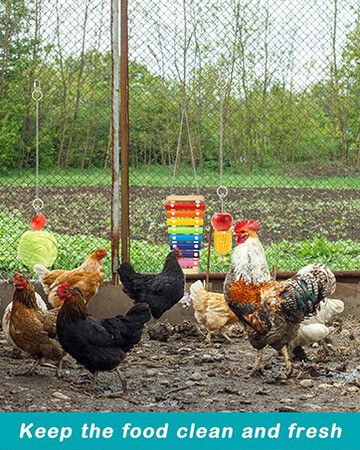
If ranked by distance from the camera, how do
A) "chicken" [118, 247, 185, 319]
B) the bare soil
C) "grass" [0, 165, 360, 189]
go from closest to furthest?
"chicken" [118, 247, 185, 319]
"grass" [0, 165, 360, 189]
the bare soil

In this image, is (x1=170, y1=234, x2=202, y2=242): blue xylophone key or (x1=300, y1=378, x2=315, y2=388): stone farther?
(x1=170, y1=234, x2=202, y2=242): blue xylophone key

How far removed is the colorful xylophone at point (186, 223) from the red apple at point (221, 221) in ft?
0.34

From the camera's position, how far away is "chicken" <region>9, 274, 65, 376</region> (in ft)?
19.2

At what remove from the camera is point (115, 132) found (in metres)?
7.53

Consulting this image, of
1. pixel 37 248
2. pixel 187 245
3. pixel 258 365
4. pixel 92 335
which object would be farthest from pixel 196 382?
pixel 37 248

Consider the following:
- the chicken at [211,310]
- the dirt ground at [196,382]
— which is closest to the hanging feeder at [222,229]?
the chicken at [211,310]

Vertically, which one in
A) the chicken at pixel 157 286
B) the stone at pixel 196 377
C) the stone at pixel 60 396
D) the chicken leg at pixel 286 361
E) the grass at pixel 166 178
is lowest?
the stone at pixel 196 377

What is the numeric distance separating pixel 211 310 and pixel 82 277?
96 cm

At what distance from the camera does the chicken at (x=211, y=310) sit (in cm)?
670

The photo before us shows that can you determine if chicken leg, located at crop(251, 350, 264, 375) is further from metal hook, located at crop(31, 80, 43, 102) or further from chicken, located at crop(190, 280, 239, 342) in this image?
metal hook, located at crop(31, 80, 43, 102)

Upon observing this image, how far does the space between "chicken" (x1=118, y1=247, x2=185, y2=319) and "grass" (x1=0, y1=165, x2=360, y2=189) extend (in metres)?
1.47

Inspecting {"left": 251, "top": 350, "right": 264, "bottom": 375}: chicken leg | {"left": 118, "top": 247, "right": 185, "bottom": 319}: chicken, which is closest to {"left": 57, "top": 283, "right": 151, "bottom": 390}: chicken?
{"left": 251, "top": 350, "right": 264, "bottom": 375}: chicken leg

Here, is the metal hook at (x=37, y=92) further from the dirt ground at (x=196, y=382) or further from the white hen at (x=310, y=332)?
the white hen at (x=310, y=332)

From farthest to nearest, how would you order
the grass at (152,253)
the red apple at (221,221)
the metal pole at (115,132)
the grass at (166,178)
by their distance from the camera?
the grass at (166,178)
the grass at (152,253)
the metal pole at (115,132)
the red apple at (221,221)
